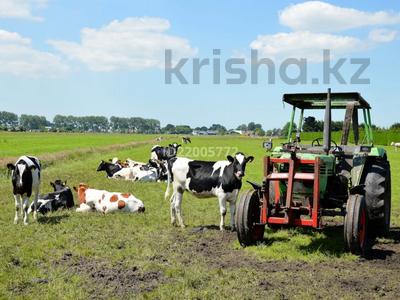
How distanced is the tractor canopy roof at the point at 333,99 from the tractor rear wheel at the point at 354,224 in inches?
94.3

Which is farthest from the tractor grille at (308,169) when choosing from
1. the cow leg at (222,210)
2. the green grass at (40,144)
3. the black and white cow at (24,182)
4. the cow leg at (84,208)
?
the green grass at (40,144)

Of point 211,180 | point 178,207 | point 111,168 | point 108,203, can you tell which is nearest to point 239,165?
point 211,180

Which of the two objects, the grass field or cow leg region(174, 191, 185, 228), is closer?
the grass field

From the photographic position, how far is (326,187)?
920 cm

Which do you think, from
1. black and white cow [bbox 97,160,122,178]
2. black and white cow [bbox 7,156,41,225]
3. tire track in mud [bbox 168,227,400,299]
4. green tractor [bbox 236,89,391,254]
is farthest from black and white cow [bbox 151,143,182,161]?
tire track in mud [bbox 168,227,400,299]

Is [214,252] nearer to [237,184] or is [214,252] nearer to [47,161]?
[237,184]

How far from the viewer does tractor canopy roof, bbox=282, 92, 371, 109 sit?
32.1 feet

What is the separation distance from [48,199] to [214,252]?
643cm

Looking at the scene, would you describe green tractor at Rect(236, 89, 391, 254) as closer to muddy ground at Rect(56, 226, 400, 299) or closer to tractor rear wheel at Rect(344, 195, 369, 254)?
tractor rear wheel at Rect(344, 195, 369, 254)

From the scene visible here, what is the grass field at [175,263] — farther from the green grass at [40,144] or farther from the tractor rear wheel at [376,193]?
the green grass at [40,144]

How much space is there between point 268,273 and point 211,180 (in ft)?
13.4

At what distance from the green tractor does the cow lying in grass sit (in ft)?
15.6

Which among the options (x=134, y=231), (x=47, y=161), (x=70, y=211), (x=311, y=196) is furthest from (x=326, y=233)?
(x=47, y=161)

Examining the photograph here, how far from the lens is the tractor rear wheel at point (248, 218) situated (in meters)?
8.72
